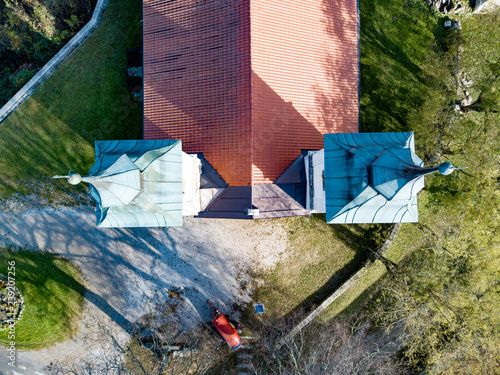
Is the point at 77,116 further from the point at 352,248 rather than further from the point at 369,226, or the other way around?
the point at 369,226

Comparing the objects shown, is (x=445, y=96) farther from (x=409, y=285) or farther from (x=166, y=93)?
(x=166, y=93)

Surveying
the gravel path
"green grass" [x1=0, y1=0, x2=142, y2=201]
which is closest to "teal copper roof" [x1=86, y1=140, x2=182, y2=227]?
the gravel path

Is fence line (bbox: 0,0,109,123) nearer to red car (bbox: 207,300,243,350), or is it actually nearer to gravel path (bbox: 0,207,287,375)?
gravel path (bbox: 0,207,287,375)

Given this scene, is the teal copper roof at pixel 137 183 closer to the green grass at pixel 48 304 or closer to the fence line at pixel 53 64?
the green grass at pixel 48 304

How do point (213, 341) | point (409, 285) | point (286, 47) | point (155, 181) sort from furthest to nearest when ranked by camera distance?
point (213, 341)
point (409, 285)
point (286, 47)
point (155, 181)

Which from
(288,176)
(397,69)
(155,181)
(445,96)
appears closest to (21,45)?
(155,181)

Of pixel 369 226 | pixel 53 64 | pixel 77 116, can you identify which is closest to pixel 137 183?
pixel 77 116
